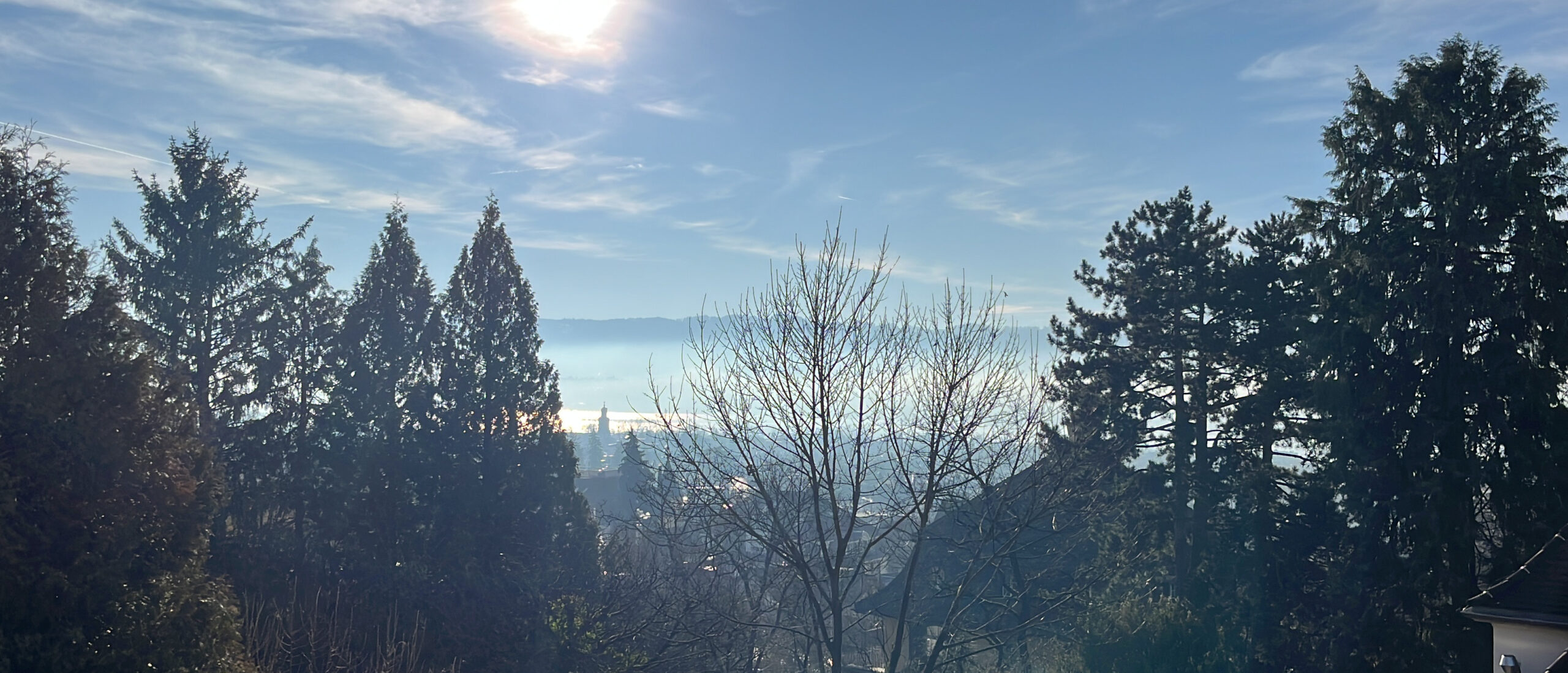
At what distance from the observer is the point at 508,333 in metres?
23.0

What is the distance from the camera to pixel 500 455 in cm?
2225

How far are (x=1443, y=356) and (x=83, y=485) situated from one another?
1907 cm

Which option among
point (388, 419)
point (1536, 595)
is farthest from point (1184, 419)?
point (388, 419)

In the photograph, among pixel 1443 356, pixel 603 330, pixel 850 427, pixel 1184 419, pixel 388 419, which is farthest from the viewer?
pixel 603 330

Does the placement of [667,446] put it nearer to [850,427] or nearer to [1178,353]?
[850,427]

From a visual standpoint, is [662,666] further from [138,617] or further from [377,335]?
[377,335]

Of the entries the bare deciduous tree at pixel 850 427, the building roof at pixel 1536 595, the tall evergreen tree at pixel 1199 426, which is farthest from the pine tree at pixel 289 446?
the building roof at pixel 1536 595

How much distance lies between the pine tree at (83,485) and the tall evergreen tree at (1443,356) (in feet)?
55.3

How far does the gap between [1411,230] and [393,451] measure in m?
21.2

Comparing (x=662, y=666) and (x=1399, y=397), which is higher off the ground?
(x=1399, y=397)

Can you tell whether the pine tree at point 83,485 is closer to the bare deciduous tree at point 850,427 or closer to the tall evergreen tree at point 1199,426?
the bare deciduous tree at point 850,427


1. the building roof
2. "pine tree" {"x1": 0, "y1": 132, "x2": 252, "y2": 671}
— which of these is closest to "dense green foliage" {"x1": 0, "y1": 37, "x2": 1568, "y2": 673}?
"pine tree" {"x1": 0, "y1": 132, "x2": 252, "y2": 671}

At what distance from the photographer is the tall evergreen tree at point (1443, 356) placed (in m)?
14.2

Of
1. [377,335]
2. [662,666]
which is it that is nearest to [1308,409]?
[662,666]
